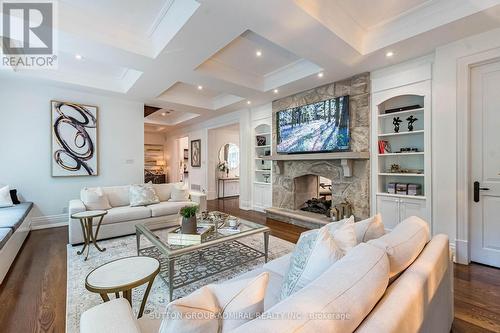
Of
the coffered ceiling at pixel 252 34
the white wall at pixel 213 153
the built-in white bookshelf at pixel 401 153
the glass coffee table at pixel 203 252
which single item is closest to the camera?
the glass coffee table at pixel 203 252

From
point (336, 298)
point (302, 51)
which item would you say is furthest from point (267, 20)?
point (336, 298)

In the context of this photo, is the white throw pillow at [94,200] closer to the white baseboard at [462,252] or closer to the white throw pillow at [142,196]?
the white throw pillow at [142,196]

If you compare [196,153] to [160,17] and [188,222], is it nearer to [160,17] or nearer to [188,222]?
[160,17]

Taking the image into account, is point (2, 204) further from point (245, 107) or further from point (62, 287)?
point (245, 107)

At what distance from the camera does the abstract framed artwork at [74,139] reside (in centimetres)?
461

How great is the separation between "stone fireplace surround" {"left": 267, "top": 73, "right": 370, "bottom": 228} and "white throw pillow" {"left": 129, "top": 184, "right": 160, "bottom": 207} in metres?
2.43

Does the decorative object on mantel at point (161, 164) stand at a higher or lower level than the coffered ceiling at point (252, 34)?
lower

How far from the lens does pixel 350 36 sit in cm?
292

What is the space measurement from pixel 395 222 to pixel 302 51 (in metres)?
2.88

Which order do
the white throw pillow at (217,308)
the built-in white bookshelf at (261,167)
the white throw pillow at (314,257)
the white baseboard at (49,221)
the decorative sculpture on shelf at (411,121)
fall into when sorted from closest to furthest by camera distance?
the white throw pillow at (217,308), the white throw pillow at (314,257), the decorative sculpture on shelf at (411,121), the white baseboard at (49,221), the built-in white bookshelf at (261,167)

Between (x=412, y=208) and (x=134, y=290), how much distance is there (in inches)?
147

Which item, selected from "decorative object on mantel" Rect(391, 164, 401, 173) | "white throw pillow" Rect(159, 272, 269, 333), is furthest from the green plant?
"decorative object on mantel" Rect(391, 164, 401, 173)
